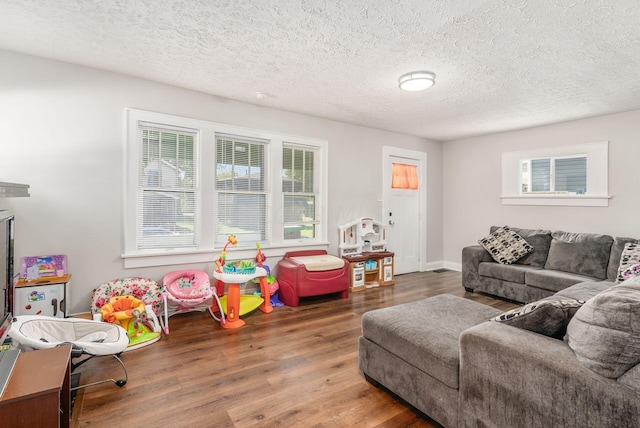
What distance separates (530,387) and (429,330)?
24.6 inches

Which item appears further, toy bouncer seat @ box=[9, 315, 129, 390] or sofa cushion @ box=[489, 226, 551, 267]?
sofa cushion @ box=[489, 226, 551, 267]

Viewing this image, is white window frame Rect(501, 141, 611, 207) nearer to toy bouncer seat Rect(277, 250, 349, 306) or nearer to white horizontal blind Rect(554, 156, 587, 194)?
→ white horizontal blind Rect(554, 156, 587, 194)

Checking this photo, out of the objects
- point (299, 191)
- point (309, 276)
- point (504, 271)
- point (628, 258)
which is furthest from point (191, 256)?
point (628, 258)

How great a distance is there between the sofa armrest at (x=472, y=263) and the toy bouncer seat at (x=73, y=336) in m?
4.27

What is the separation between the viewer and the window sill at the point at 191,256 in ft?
10.9

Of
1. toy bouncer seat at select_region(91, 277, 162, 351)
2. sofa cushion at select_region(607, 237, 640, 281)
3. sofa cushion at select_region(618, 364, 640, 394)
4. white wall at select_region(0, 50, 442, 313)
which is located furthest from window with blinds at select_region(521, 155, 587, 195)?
toy bouncer seat at select_region(91, 277, 162, 351)

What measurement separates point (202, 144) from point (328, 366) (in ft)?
9.16

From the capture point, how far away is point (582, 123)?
4477 millimetres

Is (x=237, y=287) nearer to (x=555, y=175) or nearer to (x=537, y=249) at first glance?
(x=537, y=249)

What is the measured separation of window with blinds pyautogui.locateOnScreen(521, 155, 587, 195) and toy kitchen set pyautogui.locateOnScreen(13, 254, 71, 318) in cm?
621

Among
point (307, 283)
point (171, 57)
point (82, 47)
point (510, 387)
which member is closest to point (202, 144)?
point (171, 57)

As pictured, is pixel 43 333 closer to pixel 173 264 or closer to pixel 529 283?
pixel 173 264

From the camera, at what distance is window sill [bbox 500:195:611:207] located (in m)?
4.30

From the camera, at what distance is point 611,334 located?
→ 46.2 inches
